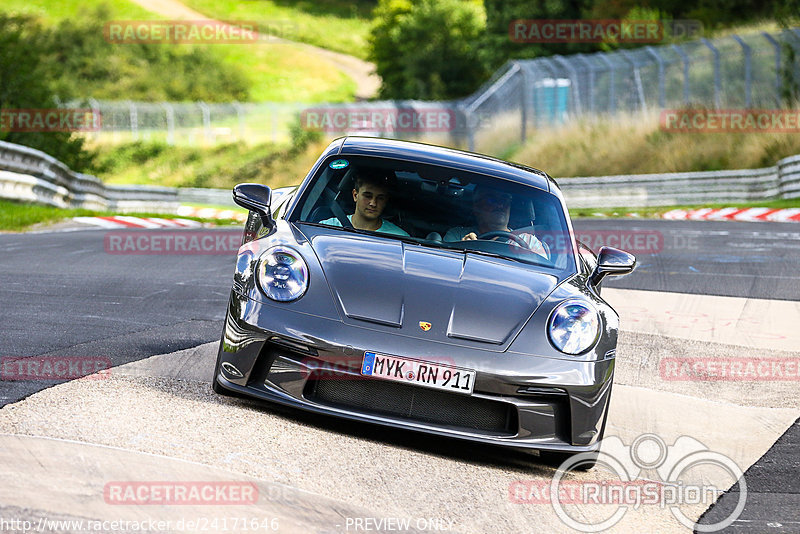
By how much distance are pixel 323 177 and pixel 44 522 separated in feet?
10.2

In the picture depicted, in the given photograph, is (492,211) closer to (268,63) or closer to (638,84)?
(638,84)

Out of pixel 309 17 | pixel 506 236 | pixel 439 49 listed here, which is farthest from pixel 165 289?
pixel 309 17

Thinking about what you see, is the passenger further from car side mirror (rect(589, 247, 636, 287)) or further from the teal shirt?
car side mirror (rect(589, 247, 636, 287))

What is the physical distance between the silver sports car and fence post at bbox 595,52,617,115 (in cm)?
2492

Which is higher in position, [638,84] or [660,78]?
[660,78]

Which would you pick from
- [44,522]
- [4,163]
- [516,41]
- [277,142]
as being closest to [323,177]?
[44,522]

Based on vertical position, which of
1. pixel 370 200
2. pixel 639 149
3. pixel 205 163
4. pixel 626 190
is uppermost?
pixel 370 200

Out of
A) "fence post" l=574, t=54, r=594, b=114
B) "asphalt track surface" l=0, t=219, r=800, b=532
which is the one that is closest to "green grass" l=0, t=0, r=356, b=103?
"fence post" l=574, t=54, r=594, b=114

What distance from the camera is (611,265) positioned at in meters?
5.79

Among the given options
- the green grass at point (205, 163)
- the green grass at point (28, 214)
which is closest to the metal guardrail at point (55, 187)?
the green grass at point (28, 214)

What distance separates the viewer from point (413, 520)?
13.1ft

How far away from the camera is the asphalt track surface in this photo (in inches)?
211

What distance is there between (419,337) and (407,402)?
0.28 meters

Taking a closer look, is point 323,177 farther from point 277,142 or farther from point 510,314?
point 277,142
